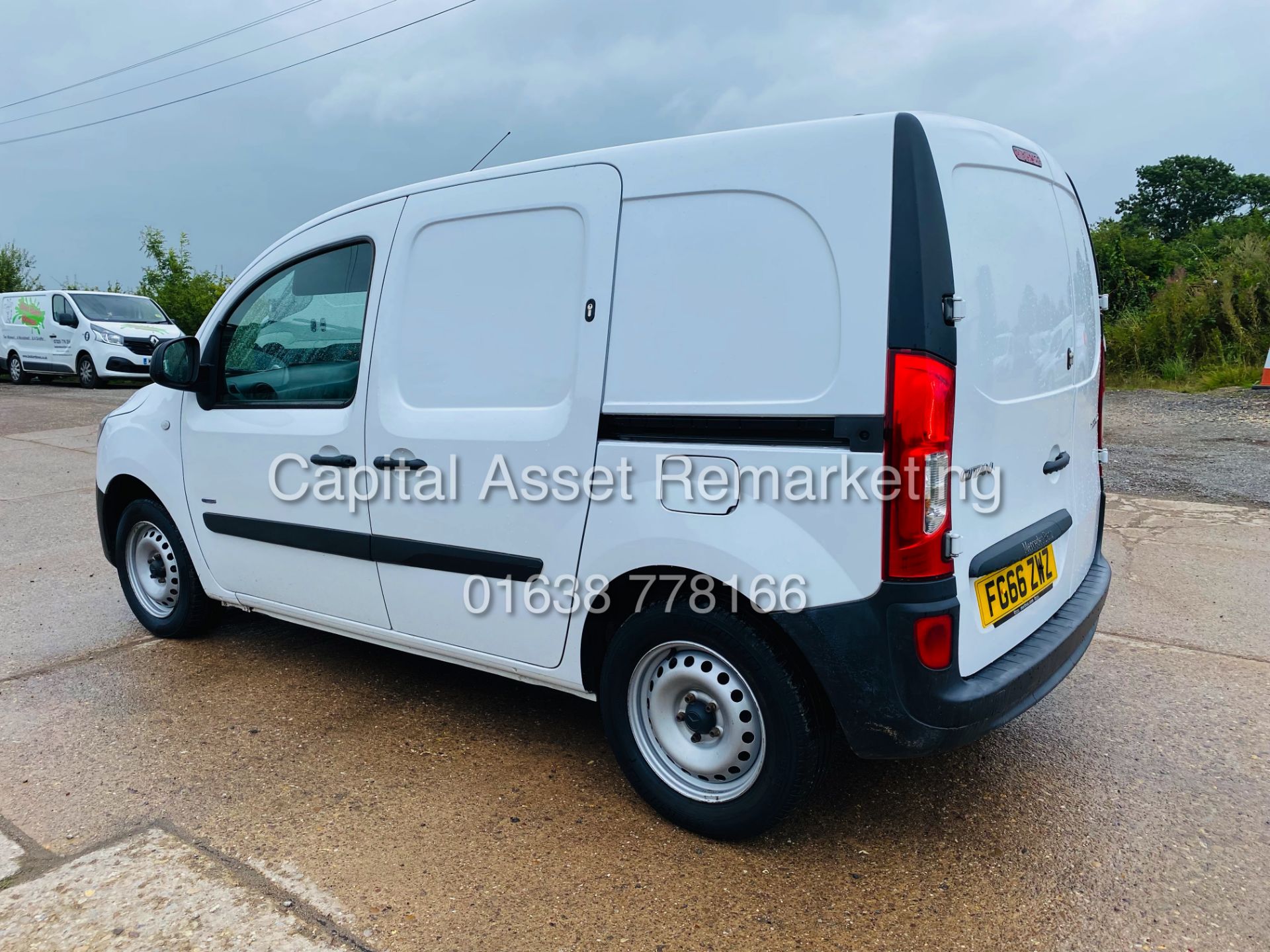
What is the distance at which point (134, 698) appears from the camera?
3.92 m

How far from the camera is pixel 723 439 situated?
→ 261cm

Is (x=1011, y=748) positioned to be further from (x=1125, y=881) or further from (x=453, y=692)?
(x=453, y=692)

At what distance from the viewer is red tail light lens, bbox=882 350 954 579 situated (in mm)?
2350

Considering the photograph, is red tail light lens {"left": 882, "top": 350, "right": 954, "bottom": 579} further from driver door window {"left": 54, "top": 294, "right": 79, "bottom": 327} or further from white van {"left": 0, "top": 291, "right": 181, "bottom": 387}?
driver door window {"left": 54, "top": 294, "right": 79, "bottom": 327}

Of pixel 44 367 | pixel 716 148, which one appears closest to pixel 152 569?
pixel 716 148

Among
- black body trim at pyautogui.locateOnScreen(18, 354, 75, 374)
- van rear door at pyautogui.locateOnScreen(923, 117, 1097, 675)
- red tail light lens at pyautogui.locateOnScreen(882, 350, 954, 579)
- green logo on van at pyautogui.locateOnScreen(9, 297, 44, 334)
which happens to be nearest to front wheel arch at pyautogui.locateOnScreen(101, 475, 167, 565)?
red tail light lens at pyautogui.locateOnScreen(882, 350, 954, 579)

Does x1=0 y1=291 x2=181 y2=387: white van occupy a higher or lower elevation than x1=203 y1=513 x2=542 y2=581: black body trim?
higher

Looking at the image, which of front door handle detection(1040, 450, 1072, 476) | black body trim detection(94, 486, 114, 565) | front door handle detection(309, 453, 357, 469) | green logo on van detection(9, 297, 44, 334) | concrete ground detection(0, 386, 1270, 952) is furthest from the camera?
green logo on van detection(9, 297, 44, 334)

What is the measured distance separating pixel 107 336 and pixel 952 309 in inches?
736

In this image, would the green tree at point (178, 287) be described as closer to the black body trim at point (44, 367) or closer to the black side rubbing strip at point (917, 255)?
the black body trim at point (44, 367)

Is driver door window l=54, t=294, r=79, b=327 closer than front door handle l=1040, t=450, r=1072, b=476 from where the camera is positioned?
No

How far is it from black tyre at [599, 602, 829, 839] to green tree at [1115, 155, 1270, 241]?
50367mm

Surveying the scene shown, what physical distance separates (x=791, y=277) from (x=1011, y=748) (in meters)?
1.94

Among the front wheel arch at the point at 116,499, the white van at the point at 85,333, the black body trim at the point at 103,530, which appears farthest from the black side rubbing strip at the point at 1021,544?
the white van at the point at 85,333
